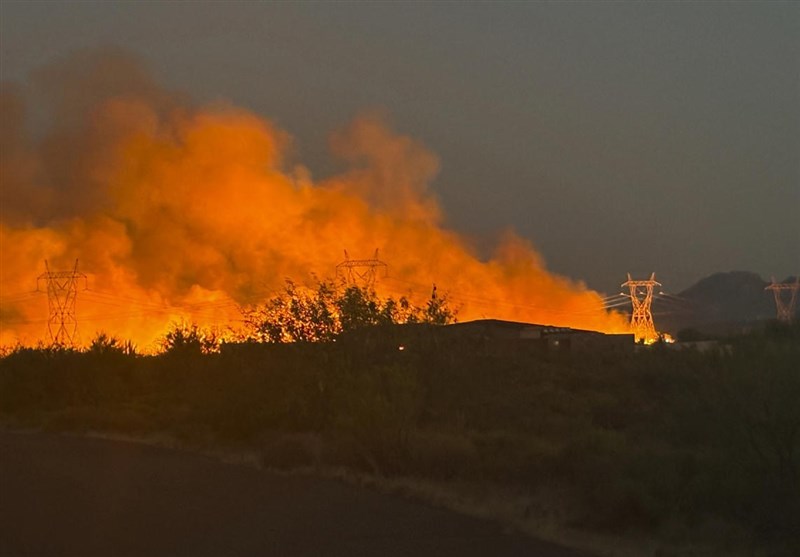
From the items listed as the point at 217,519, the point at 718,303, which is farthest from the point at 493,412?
the point at 718,303

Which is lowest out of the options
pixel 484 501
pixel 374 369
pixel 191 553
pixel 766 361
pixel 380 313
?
pixel 191 553

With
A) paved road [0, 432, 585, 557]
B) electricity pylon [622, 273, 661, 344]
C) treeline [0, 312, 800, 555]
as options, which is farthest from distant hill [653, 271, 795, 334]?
paved road [0, 432, 585, 557]

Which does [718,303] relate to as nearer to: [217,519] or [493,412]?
[493,412]

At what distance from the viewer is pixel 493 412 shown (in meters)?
35.6

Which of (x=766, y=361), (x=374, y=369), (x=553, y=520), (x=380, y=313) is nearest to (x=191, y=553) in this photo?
(x=553, y=520)

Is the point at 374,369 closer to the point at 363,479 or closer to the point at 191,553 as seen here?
the point at 363,479

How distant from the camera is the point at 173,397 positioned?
169 ft

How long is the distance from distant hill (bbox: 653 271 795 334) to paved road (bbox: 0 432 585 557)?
13106cm

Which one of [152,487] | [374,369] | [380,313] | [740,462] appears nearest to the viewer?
[740,462]

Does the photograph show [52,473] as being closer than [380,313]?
Yes

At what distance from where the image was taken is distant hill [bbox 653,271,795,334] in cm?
15988

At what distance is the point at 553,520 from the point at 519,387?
24.8m

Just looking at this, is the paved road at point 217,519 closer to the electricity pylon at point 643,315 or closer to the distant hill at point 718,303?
the electricity pylon at point 643,315

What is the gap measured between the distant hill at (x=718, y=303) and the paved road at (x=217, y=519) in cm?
13106
